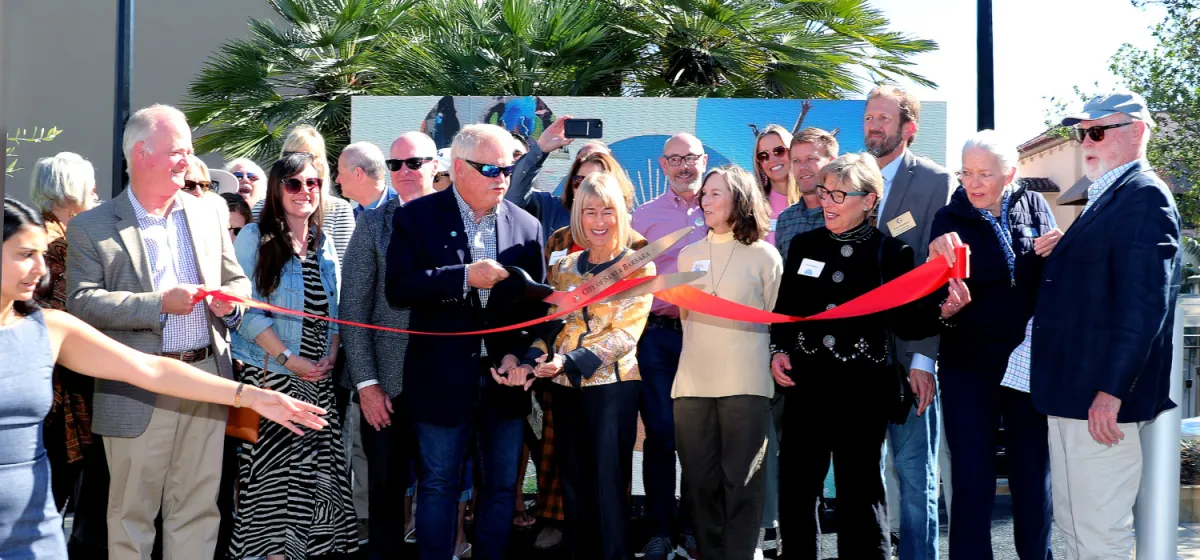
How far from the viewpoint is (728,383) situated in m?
4.44

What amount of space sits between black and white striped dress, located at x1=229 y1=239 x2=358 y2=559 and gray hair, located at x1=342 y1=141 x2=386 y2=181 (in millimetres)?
899

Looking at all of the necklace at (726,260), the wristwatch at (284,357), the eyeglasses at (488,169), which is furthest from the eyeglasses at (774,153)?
the wristwatch at (284,357)

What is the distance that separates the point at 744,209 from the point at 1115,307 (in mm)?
1512

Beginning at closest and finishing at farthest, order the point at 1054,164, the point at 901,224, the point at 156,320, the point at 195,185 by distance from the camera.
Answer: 1. the point at 156,320
2. the point at 901,224
3. the point at 195,185
4. the point at 1054,164

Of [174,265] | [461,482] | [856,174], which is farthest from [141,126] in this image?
[856,174]

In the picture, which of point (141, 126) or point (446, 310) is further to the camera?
point (446, 310)

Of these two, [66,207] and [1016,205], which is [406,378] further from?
[1016,205]

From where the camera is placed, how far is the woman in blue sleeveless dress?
2.92m

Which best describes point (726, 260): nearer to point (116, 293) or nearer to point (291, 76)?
point (116, 293)

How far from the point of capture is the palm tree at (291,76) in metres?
12.5

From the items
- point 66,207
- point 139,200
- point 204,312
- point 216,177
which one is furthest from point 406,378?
point 216,177

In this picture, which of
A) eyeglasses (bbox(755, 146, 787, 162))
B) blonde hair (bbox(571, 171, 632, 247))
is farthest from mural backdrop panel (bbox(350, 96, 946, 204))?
blonde hair (bbox(571, 171, 632, 247))

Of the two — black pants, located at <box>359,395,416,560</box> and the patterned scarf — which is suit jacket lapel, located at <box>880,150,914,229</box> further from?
black pants, located at <box>359,395,416,560</box>

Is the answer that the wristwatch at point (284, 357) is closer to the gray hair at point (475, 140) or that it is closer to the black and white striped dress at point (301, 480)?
the black and white striped dress at point (301, 480)
